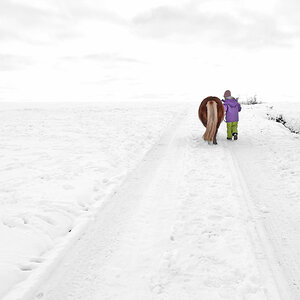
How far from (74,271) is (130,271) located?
63 cm

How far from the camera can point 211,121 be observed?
10.4m

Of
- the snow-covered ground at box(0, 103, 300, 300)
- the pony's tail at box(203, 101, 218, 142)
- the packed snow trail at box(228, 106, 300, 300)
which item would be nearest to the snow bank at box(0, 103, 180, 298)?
the snow-covered ground at box(0, 103, 300, 300)

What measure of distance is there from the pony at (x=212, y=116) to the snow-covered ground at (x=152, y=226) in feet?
5.02

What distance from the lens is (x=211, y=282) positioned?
3.08 metres

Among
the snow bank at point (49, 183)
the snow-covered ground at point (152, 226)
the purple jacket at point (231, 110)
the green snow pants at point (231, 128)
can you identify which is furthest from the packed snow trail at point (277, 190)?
the snow bank at point (49, 183)

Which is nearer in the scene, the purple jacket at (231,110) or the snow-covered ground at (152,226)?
the snow-covered ground at (152,226)

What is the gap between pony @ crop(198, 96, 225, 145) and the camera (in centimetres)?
1027

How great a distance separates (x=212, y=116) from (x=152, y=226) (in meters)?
6.95

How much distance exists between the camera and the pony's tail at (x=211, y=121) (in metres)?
10.3

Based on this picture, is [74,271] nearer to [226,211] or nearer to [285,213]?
[226,211]

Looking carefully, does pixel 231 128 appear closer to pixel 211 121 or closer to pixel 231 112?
pixel 231 112

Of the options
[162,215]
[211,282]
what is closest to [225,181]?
[162,215]

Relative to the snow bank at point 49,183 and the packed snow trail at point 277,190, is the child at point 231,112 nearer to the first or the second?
the packed snow trail at point 277,190

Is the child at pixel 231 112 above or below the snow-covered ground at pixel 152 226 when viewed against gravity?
above
